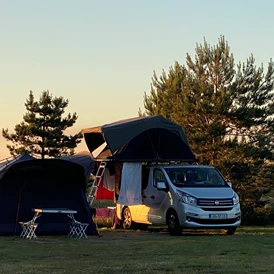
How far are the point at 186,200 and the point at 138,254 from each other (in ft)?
14.7

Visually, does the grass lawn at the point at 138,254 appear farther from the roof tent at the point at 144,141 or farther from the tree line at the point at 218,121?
the tree line at the point at 218,121

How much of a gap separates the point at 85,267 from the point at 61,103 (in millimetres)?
28753

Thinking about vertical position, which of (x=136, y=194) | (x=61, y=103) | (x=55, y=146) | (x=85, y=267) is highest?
(x=61, y=103)

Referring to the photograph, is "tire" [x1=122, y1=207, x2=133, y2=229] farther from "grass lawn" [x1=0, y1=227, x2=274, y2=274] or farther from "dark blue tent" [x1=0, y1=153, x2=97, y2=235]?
"grass lawn" [x1=0, y1=227, x2=274, y2=274]

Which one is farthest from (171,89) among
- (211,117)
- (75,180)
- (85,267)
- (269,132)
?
(85,267)

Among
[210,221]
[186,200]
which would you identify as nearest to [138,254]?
[186,200]

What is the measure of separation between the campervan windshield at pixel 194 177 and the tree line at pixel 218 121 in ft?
54.7

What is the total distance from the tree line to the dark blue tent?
17626mm

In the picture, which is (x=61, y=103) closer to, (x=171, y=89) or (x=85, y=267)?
(x=171, y=89)

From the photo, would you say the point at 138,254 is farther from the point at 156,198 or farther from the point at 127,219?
the point at 127,219

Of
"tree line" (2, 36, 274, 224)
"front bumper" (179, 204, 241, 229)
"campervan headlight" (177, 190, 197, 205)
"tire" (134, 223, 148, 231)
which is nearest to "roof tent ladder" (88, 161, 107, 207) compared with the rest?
"tire" (134, 223, 148, 231)

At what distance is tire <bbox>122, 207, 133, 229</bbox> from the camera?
18.8 m

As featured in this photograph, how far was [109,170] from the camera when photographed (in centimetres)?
1984

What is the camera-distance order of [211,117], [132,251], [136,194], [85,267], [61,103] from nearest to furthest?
[85,267], [132,251], [136,194], [211,117], [61,103]
